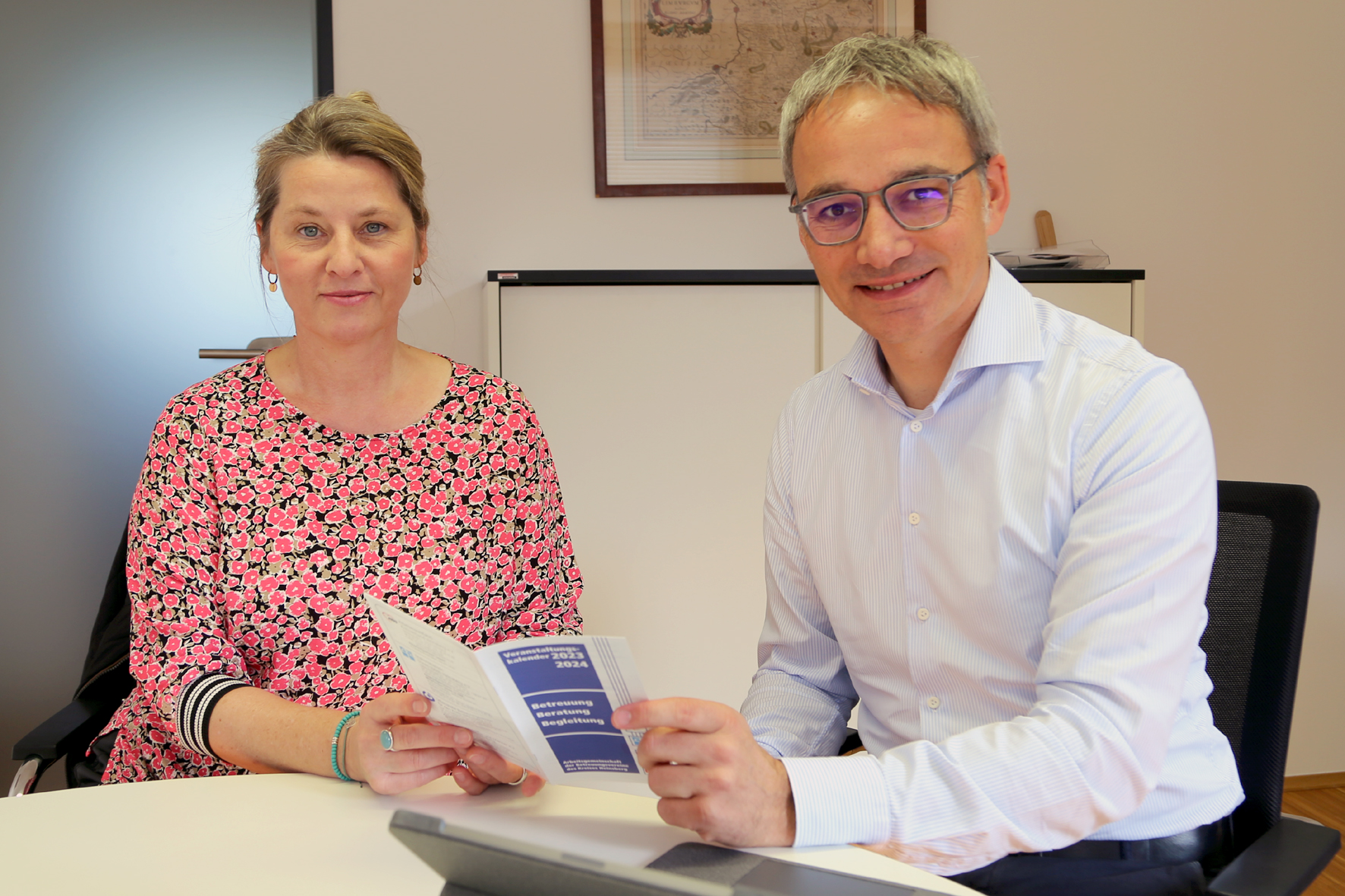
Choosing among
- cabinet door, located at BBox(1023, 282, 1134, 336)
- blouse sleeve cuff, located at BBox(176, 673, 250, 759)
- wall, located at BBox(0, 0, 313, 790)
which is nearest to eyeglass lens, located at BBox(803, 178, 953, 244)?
blouse sleeve cuff, located at BBox(176, 673, 250, 759)

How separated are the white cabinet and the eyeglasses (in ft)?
4.82

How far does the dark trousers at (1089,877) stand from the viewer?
1.18m

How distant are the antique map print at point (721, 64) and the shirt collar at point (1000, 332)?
6.11ft

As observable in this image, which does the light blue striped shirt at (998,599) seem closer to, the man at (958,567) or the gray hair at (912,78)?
the man at (958,567)

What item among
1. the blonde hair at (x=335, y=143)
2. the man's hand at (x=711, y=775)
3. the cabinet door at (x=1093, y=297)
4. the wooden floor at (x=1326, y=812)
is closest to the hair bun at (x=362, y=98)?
the blonde hair at (x=335, y=143)

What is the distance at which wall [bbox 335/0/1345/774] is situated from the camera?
303 centimetres

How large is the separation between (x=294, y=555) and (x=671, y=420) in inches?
54.6

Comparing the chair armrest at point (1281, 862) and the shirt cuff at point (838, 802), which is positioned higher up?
the shirt cuff at point (838, 802)

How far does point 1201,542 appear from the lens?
1.15 meters

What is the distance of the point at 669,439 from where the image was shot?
2824 mm

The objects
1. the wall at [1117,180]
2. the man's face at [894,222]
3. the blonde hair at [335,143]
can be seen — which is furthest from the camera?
the wall at [1117,180]

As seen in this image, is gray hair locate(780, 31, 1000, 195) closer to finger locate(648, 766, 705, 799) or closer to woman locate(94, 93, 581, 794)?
woman locate(94, 93, 581, 794)

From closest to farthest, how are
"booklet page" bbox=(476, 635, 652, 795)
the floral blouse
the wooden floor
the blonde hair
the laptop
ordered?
the laptop → "booklet page" bbox=(476, 635, 652, 795) → the floral blouse → the blonde hair → the wooden floor

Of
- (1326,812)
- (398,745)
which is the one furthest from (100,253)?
(1326,812)
